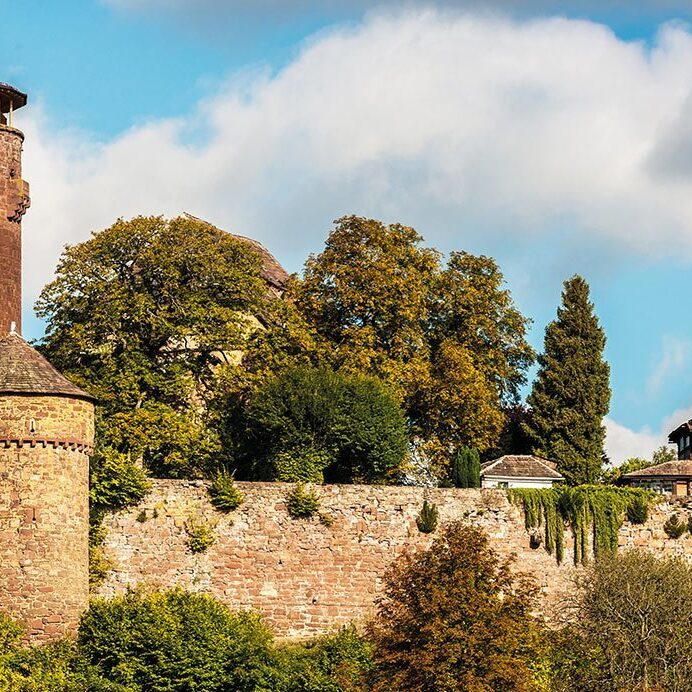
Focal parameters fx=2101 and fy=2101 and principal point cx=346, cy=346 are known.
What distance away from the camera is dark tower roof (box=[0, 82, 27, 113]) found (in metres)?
60.2

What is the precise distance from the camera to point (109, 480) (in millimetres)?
53156

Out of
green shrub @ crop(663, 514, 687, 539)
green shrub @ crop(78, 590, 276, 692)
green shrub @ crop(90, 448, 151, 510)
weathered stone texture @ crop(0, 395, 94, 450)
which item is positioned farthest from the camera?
green shrub @ crop(663, 514, 687, 539)

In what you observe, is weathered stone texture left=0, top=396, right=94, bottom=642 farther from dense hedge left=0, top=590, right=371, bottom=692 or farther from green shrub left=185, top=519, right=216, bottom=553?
green shrub left=185, top=519, right=216, bottom=553

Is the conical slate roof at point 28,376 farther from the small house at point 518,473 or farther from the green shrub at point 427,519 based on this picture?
the small house at point 518,473

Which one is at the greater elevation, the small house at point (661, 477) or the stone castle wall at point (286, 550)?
the small house at point (661, 477)

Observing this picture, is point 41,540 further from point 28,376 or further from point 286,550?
point 286,550

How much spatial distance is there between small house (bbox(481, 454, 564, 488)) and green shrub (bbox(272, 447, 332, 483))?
24.9 feet

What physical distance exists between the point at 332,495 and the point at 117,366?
9216 millimetres

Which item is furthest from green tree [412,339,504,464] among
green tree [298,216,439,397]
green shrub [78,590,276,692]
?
green shrub [78,590,276,692]

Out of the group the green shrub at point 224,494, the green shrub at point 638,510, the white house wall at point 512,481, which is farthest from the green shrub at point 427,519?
the white house wall at point 512,481

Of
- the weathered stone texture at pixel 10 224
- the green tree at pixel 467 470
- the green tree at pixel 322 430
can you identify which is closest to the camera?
the green tree at pixel 322 430

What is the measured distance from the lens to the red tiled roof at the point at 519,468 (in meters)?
64.2

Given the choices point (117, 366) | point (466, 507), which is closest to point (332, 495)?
point (466, 507)

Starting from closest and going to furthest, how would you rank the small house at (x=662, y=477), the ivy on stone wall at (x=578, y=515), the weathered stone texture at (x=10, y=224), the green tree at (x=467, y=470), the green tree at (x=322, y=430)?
1. the ivy on stone wall at (x=578, y=515)
2. the green tree at (x=322, y=430)
3. the weathered stone texture at (x=10, y=224)
4. the green tree at (x=467, y=470)
5. the small house at (x=662, y=477)
